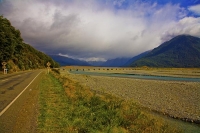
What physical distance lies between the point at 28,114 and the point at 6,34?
160 feet

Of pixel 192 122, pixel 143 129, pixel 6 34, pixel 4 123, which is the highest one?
pixel 6 34

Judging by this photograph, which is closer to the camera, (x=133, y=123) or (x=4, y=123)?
(x=4, y=123)

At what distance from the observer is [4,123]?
8.27m

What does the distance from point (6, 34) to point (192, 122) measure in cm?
5136

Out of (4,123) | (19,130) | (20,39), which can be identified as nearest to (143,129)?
(19,130)

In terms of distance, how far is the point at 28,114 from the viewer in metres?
9.97

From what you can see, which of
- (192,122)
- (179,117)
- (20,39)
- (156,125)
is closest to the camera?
(156,125)

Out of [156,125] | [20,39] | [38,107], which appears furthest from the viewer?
[20,39]

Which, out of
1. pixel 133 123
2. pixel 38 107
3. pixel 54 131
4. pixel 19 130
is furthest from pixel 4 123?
pixel 133 123

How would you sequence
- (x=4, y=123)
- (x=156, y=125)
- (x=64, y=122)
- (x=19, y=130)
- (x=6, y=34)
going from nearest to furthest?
1. (x=19, y=130)
2. (x=4, y=123)
3. (x=64, y=122)
4. (x=156, y=125)
5. (x=6, y=34)

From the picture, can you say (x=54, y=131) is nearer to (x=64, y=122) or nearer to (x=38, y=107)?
(x=64, y=122)

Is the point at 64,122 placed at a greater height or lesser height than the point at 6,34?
lesser

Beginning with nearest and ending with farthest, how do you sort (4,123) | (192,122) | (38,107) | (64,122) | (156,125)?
(4,123), (64,122), (156,125), (38,107), (192,122)

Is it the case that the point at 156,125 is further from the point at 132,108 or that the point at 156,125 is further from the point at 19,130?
the point at 19,130
